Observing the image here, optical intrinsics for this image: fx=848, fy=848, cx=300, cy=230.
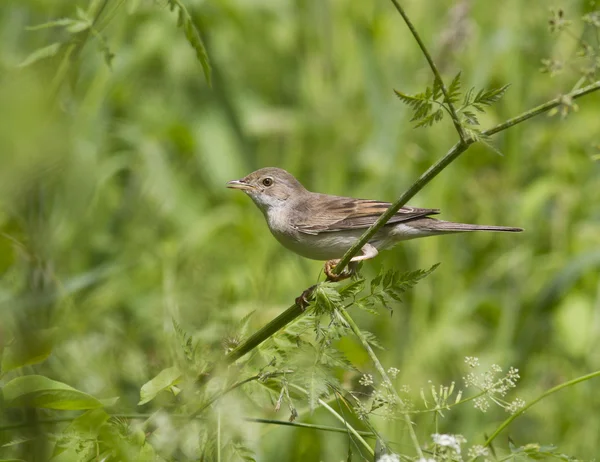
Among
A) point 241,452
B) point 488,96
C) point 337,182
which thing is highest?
point 488,96

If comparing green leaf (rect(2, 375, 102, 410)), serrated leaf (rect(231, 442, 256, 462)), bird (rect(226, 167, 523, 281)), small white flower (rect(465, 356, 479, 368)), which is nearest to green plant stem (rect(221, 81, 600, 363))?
serrated leaf (rect(231, 442, 256, 462))

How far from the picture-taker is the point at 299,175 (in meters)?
6.46

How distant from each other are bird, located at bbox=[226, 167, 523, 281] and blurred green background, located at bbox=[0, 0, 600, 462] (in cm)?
28

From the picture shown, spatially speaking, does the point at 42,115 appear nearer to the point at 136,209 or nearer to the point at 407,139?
the point at 136,209

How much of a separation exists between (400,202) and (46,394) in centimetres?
89

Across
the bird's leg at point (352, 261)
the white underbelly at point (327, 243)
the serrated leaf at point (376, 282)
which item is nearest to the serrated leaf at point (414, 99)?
the serrated leaf at point (376, 282)

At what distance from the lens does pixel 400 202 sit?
1.98 meters

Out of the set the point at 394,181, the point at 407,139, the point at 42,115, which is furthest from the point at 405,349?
the point at 42,115

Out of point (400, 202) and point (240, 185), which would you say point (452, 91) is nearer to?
point (400, 202)

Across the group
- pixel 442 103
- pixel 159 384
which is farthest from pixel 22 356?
pixel 442 103

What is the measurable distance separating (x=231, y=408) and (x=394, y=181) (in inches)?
157

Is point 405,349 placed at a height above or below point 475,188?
below

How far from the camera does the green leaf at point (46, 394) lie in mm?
1679

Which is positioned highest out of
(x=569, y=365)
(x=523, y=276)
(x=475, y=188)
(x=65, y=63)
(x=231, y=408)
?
(x=65, y=63)
